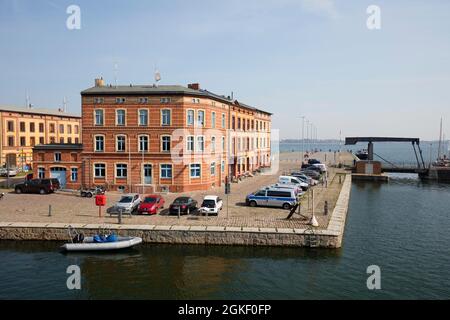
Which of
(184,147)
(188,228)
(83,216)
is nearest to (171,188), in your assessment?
(184,147)

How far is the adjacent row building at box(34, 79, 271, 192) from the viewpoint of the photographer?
139ft

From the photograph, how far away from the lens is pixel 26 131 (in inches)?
2990

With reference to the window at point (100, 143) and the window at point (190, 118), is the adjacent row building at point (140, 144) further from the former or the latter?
the window at point (190, 118)

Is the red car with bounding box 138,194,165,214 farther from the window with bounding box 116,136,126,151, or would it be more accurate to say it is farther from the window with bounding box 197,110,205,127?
the window with bounding box 197,110,205,127

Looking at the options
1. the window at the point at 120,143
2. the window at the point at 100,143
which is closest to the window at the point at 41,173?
the window at the point at 100,143

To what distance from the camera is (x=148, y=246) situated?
26625 mm

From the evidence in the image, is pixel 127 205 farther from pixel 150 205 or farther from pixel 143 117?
pixel 143 117

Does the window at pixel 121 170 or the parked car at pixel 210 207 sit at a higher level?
the window at pixel 121 170

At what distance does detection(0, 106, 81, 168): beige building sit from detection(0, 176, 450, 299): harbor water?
170 feet

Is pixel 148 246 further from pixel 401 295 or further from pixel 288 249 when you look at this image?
pixel 401 295

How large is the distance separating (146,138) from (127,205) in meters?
12.9

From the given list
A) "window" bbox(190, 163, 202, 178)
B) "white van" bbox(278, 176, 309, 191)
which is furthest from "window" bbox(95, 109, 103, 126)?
"white van" bbox(278, 176, 309, 191)

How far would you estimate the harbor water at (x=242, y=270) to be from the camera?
19.5 meters
